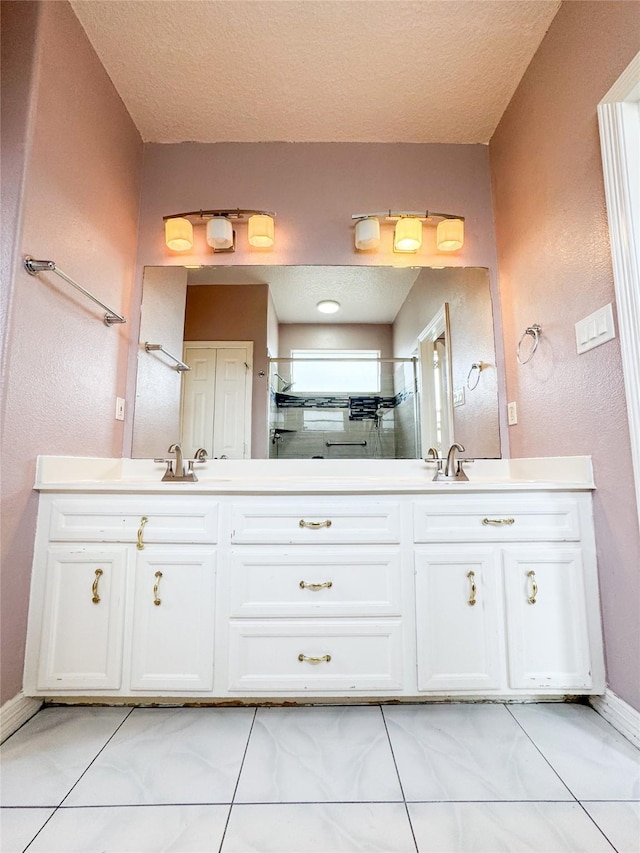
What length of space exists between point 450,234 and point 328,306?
683mm

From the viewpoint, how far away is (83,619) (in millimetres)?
1335

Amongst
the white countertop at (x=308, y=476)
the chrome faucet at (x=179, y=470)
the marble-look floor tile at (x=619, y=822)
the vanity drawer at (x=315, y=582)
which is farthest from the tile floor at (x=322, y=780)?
the chrome faucet at (x=179, y=470)

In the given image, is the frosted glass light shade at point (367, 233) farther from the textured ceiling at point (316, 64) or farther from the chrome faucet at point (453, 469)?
the chrome faucet at point (453, 469)

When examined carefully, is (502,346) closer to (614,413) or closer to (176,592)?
(614,413)

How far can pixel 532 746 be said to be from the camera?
3.81ft

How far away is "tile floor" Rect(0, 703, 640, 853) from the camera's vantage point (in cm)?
88

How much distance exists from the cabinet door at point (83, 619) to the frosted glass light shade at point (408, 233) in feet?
5.86

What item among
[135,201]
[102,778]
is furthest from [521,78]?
[102,778]

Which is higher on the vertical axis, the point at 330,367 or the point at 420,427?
the point at 330,367

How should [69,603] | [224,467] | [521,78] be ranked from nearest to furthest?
[69,603], [521,78], [224,467]

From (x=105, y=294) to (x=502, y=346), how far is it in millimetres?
1837

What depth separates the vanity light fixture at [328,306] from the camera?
6.50 feet

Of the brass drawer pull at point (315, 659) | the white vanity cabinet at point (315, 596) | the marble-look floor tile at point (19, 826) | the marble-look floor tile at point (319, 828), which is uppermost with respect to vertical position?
the white vanity cabinet at point (315, 596)

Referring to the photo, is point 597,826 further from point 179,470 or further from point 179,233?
point 179,233
